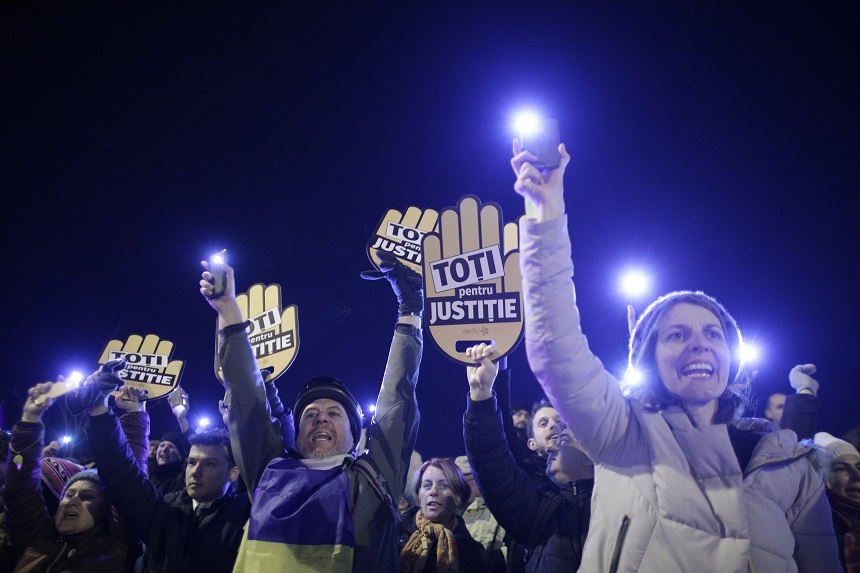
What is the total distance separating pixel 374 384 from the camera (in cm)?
1469

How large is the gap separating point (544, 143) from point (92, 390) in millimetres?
3416

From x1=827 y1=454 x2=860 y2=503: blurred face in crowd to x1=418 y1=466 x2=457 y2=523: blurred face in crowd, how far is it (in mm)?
2272

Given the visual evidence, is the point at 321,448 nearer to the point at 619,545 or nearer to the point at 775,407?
the point at 619,545

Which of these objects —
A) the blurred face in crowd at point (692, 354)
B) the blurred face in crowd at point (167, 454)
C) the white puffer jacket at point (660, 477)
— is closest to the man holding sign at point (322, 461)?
the white puffer jacket at point (660, 477)

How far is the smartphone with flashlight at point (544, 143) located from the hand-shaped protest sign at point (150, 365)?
18.0 feet

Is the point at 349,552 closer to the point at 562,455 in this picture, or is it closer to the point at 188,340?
the point at 562,455

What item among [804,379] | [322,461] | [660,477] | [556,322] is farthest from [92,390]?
[804,379]

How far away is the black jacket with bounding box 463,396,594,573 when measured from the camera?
8.84 ft

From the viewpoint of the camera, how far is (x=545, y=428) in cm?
411

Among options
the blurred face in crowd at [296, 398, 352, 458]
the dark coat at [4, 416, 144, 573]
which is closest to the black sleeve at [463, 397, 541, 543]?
the blurred face in crowd at [296, 398, 352, 458]

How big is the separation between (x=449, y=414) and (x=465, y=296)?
9551 mm

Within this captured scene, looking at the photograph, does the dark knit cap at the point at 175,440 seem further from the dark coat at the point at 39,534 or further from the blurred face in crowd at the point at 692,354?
the blurred face in crowd at the point at 692,354

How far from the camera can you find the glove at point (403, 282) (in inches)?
138

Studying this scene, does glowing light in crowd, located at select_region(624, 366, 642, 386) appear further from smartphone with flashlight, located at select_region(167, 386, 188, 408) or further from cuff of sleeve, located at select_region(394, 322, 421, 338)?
smartphone with flashlight, located at select_region(167, 386, 188, 408)
